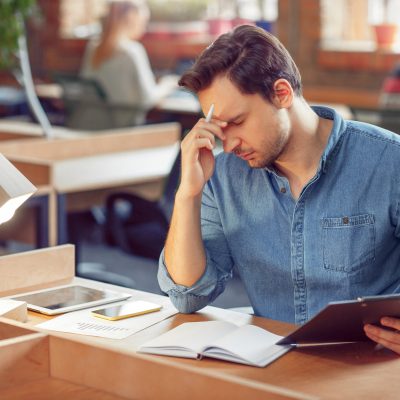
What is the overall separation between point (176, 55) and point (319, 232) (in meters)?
6.08

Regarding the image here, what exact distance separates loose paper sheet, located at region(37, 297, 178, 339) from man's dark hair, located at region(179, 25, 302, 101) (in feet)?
1.68

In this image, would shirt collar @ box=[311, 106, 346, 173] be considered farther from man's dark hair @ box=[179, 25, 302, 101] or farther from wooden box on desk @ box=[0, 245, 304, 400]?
wooden box on desk @ box=[0, 245, 304, 400]

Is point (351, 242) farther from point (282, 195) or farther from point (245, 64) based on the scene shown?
point (245, 64)

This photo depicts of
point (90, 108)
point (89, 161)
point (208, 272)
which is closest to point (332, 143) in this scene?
point (208, 272)

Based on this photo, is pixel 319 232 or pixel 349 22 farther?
pixel 349 22

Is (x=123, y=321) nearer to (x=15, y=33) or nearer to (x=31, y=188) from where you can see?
(x=31, y=188)

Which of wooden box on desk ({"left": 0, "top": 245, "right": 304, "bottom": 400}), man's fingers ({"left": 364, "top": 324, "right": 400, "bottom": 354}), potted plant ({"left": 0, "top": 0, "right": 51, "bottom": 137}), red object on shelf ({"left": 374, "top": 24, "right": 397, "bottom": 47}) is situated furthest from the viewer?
red object on shelf ({"left": 374, "top": 24, "right": 397, "bottom": 47})

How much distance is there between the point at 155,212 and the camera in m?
3.99

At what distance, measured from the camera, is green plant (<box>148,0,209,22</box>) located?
313 inches

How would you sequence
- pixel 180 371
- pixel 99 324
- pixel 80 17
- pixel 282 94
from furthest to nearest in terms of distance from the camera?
pixel 80 17
pixel 282 94
pixel 99 324
pixel 180 371

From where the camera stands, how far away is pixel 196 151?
214 centimetres

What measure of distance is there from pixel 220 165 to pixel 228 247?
0.20m

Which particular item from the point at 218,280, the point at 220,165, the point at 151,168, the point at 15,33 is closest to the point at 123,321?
the point at 218,280

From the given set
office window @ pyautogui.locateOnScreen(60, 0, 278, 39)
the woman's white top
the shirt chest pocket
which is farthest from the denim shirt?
office window @ pyautogui.locateOnScreen(60, 0, 278, 39)
